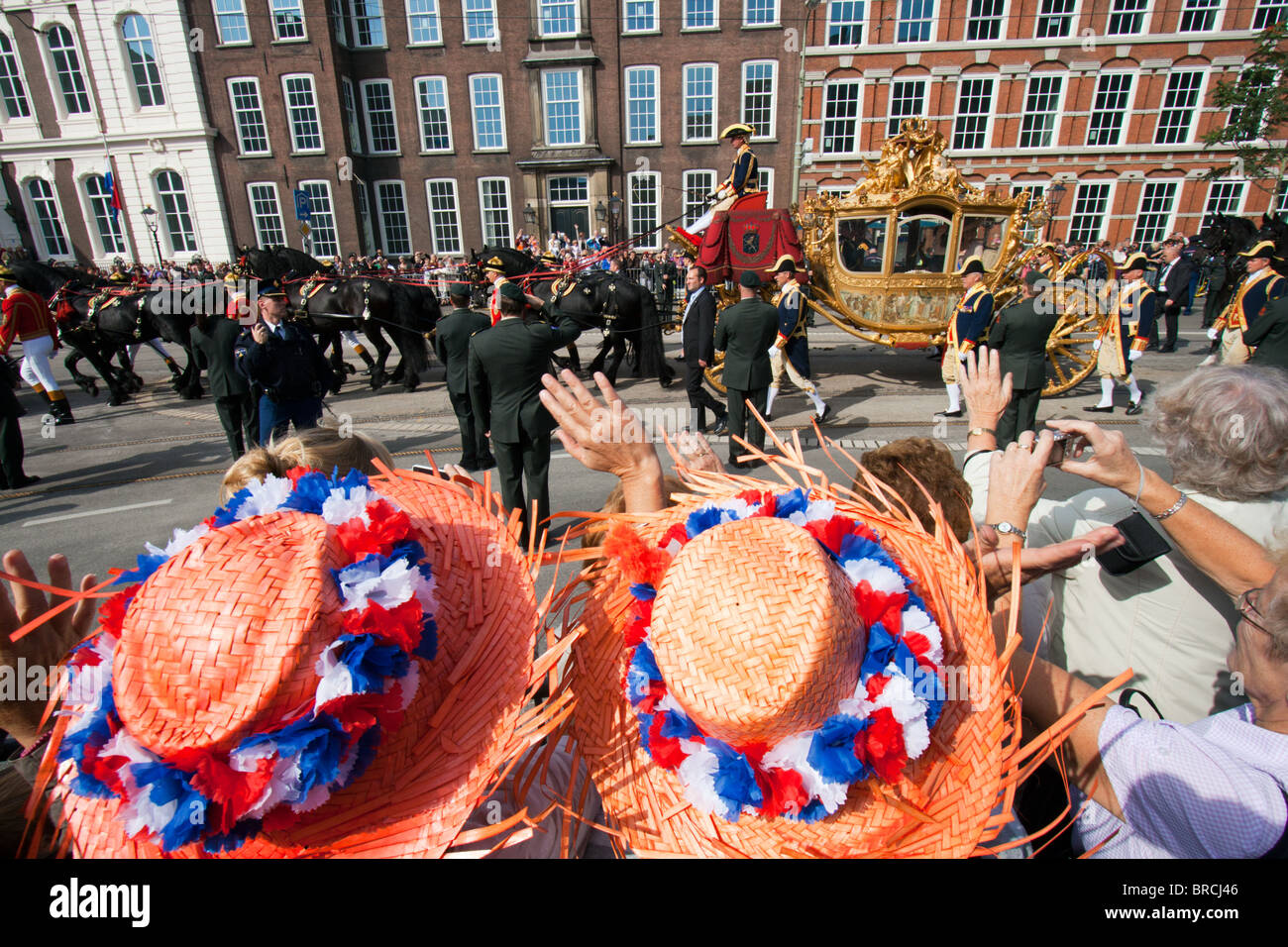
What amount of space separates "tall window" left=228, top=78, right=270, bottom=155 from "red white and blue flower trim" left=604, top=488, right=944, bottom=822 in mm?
31247

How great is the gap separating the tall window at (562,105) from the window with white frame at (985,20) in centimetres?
1428

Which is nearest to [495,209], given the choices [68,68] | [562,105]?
[562,105]

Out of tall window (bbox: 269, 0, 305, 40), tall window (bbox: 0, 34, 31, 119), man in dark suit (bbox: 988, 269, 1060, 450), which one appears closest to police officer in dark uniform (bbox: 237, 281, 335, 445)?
man in dark suit (bbox: 988, 269, 1060, 450)

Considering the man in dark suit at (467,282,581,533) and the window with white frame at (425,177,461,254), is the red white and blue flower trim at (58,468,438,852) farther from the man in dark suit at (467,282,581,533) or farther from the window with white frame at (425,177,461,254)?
the window with white frame at (425,177,461,254)

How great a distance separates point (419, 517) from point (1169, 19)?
31534 mm

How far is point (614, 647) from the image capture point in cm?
149

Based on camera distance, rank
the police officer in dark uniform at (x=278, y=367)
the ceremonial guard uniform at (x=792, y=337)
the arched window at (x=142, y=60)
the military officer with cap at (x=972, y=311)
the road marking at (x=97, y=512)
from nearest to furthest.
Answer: the police officer in dark uniform at (x=278, y=367) < the road marking at (x=97, y=512) < the military officer with cap at (x=972, y=311) < the ceremonial guard uniform at (x=792, y=337) < the arched window at (x=142, y=60)

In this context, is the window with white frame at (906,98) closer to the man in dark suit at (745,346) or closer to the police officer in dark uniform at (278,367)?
the man in dark suit at (745,346)

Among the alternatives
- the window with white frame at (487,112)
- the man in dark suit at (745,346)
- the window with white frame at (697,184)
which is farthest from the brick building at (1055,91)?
the man in dark suit at (745,346)

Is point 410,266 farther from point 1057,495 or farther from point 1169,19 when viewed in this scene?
point 1169,19

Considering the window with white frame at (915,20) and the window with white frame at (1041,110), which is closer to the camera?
the window with white frame at (915,20)

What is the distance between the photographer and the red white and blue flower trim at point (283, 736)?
1050mm

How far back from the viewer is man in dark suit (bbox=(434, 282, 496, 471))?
6.67 metres

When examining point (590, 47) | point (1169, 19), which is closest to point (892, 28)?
point (1169, 19)
